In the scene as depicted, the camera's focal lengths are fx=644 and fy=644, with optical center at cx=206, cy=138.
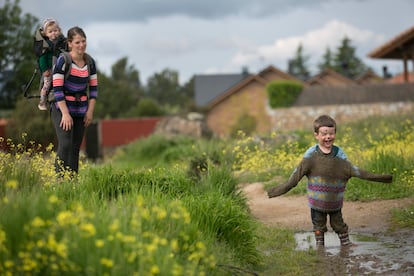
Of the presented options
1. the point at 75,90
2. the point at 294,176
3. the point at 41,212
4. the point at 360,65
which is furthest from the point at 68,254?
the point at 360,65

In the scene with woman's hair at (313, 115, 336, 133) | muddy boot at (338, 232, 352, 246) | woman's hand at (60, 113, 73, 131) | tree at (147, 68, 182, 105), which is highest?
tree at (147, 68, 182, 105)

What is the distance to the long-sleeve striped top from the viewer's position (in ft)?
22.6

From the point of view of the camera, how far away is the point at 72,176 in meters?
6.59

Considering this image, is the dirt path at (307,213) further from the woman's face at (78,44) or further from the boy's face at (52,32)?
the boy's face at (52,32)

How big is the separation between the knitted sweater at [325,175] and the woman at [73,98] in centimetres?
237

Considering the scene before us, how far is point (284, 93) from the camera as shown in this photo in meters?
27.7

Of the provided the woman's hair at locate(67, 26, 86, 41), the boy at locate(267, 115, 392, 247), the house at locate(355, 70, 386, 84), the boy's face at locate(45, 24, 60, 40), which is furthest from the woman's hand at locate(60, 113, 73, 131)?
the house at locate(355, 70, 386, 84)

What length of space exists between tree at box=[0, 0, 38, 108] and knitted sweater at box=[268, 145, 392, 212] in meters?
19.7

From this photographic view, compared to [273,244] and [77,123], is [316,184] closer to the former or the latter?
[273,244]

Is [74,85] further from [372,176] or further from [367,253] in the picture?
[367,253]

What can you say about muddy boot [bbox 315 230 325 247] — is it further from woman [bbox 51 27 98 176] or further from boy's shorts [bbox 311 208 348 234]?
woman [bbox 51 27 98 176]

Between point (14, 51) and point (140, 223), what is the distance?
82.4 ft

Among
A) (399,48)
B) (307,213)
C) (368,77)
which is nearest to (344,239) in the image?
(307,213)

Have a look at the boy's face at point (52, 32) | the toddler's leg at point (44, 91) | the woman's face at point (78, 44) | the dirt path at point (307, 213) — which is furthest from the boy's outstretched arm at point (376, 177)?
the boy's face at point (52, 32)
